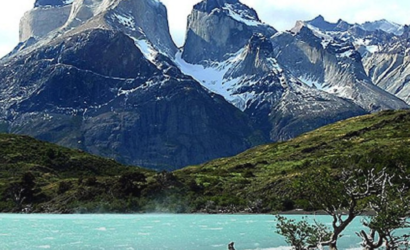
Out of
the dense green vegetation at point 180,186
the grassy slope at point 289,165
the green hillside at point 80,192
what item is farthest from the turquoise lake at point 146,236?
the green hillside at point 80,192

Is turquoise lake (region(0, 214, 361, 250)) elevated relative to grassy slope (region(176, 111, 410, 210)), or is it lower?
lower

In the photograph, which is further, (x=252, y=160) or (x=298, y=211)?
(x=252, y=160)

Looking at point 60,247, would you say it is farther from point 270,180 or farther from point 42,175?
point 42,175

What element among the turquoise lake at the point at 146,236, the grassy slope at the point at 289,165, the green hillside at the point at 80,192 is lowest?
the turquoise lake at the point at 146,236

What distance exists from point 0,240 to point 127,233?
701 inches

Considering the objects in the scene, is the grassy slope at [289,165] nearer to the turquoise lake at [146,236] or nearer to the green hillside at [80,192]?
the green hillside at [80,192]

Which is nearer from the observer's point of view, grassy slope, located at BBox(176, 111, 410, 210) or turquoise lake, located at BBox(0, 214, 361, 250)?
turquoise lake, located at BBox(0, 214, 361, 250)

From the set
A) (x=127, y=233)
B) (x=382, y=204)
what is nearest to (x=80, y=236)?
(x=127, y=233)

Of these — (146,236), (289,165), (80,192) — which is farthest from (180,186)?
(146,236)

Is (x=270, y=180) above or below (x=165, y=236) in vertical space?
above

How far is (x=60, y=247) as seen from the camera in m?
61.5

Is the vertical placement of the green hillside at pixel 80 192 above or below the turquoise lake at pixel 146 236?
above

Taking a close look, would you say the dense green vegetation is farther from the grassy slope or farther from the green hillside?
the grassy slope

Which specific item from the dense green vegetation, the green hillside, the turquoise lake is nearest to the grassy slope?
the dense green vegetation
